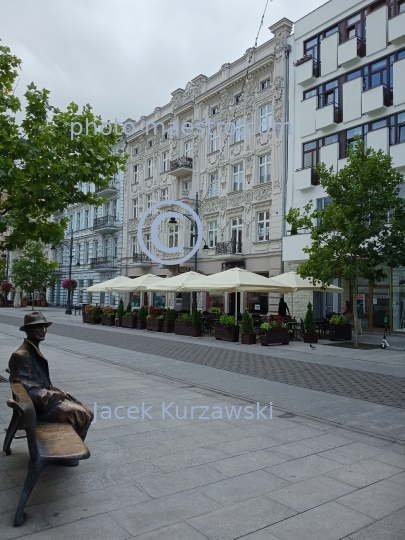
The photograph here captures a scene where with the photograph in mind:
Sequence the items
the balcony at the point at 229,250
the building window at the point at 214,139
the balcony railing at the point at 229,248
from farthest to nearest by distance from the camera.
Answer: the building window at the point at 214,139
the balcony railing at the point at 229,248
the balcony at the point at 229,250

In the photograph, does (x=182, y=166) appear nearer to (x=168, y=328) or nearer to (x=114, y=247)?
(x=168, y=328)

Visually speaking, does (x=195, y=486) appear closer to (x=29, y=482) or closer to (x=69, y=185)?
(x=29, y=482)

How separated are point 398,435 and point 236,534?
3334 millimetres

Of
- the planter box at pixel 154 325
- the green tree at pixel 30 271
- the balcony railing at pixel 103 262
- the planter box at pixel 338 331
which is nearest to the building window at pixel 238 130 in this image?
the planter box at pixel 154 325

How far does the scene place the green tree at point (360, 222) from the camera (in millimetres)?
15570

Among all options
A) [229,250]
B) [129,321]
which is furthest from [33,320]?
[229,250]

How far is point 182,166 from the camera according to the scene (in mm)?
31078

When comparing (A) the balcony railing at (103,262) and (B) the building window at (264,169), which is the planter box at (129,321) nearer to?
(B) the building window at (264,169)

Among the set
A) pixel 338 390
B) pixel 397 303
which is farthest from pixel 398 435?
pixel 397 303

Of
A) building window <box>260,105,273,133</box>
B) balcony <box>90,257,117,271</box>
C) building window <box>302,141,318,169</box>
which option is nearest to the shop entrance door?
building window <box>302,141,318,169</box>

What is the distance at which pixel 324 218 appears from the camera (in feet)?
53.1

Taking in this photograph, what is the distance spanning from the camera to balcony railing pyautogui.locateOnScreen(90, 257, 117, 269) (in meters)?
41.6

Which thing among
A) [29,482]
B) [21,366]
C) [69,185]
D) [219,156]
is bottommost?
[29,482]

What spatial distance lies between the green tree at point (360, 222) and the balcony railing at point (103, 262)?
90.1 ft
